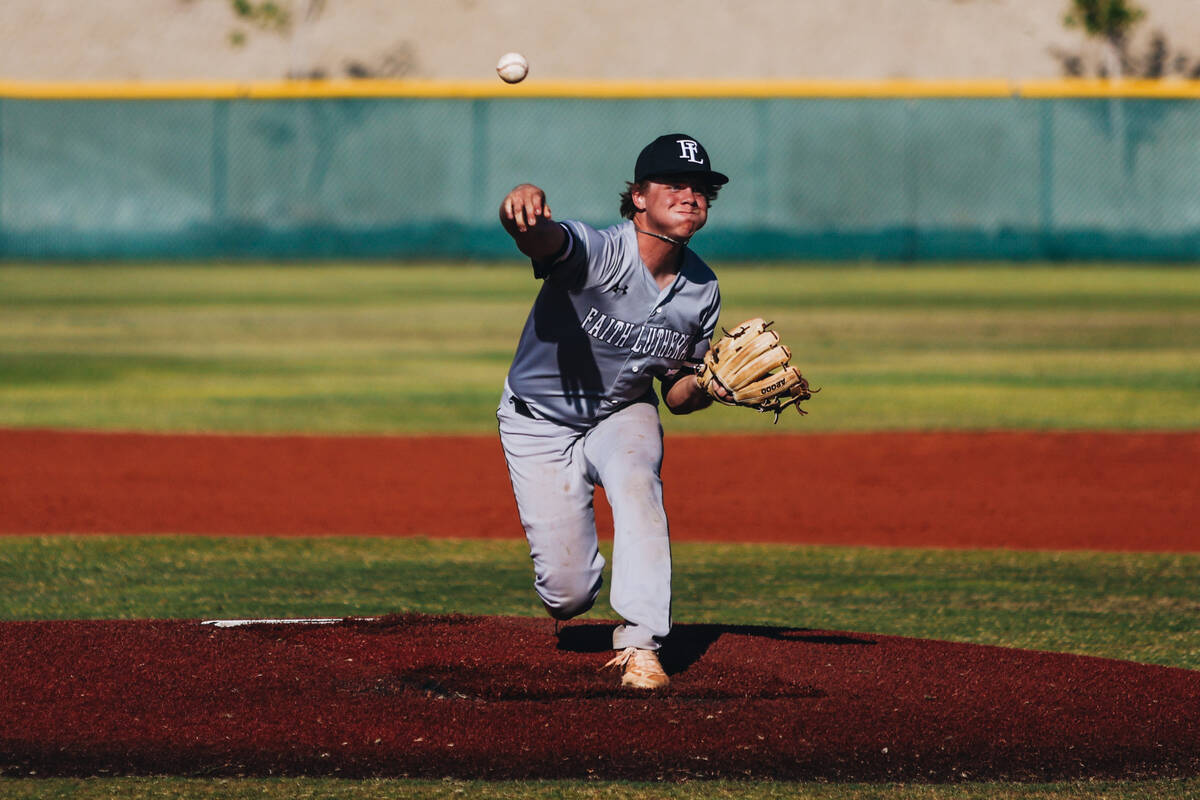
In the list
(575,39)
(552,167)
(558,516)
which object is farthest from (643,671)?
(575,39)

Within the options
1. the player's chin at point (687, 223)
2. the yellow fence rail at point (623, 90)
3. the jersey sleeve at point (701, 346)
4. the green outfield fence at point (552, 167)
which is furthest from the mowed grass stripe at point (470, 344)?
the player's chin at point (687, 223)

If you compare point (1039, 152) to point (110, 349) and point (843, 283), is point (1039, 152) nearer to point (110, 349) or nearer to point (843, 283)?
point (843, 283)

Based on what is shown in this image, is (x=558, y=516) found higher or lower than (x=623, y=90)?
lower

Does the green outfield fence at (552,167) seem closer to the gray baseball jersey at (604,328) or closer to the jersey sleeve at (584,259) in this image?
the gray baseball jersey at (604,328)

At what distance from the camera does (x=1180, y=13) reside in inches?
1682

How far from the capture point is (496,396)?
1358 centimetres

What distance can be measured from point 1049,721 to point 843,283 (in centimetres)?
2044

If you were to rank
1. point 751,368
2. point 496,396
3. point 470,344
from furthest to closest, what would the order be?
1. point 470,344
2. point 496,396
3. point 751,368

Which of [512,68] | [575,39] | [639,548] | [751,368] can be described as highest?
[575,39]

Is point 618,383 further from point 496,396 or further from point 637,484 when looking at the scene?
point 496,396

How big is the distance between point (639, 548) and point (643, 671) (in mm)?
338

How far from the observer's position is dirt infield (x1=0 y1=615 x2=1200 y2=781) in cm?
408

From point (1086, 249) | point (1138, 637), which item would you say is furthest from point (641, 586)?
point (1086, 249)

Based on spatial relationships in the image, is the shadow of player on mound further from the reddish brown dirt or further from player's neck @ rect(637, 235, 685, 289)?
the reddish brown dirt
